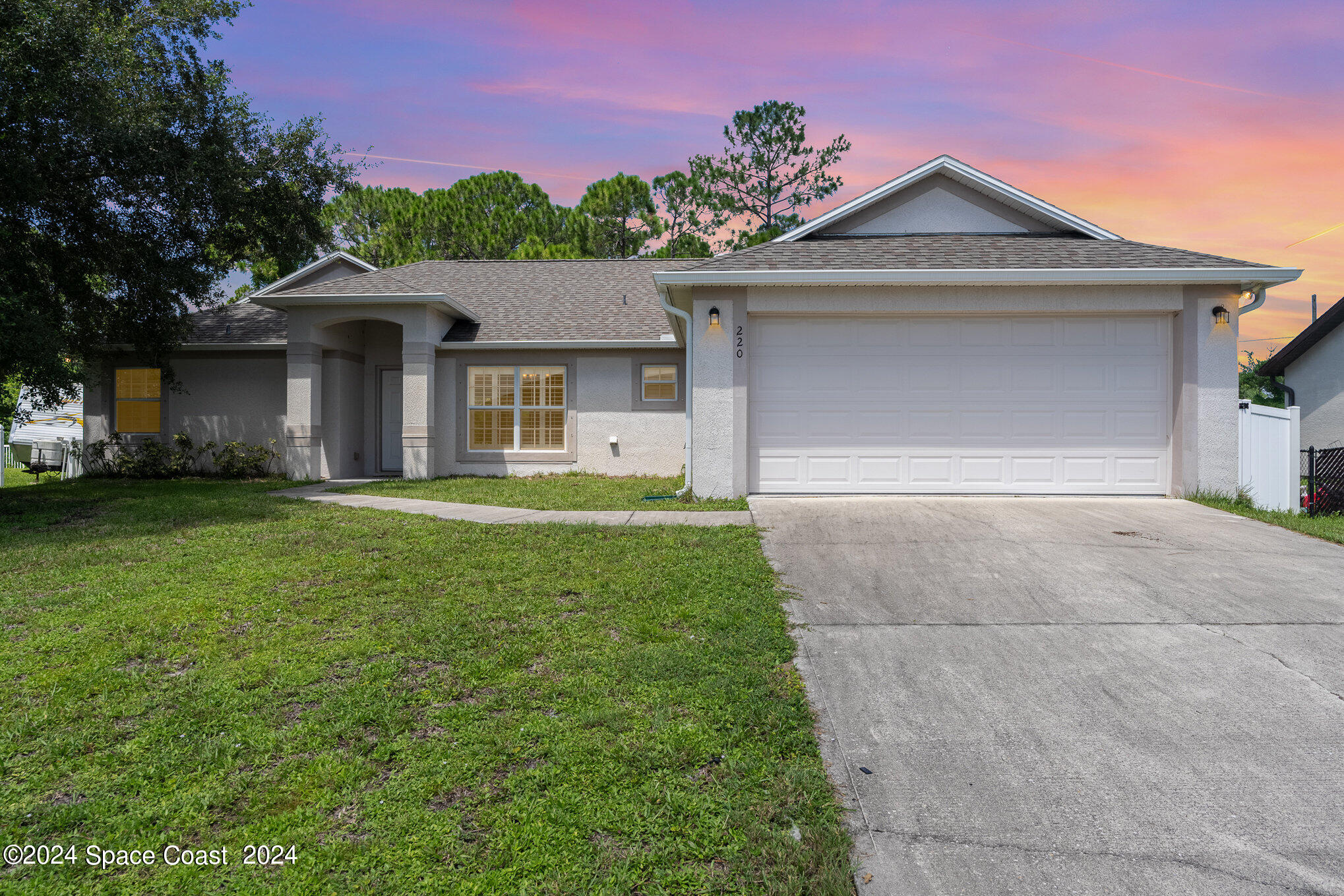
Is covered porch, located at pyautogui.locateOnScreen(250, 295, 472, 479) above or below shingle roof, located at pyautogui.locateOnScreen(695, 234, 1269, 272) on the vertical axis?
below

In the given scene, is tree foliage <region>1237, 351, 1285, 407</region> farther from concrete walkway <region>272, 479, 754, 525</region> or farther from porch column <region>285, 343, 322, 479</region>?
porch column <region>285, 343, 322, 479</region>

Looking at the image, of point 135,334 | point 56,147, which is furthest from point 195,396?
point 56,147

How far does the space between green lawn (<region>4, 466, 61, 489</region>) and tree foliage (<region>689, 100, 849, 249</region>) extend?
24412 mm

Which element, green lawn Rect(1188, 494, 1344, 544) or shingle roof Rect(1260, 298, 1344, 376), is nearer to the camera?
green lawn Rect(1188, 494, 1344, 544)

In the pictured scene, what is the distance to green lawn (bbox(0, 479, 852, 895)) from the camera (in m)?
2.39

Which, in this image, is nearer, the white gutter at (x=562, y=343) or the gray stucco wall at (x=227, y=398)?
the white gutter at (x=562, y=343)

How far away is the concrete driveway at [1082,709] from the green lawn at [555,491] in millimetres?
3139

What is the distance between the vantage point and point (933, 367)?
9.59 metres

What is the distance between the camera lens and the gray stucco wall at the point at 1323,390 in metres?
17.2

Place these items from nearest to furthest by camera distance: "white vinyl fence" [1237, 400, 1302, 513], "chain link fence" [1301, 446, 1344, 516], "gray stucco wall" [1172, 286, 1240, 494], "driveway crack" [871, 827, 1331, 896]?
"driveway crack" [871, 827, 1331, 896]
"white vinyl fence" [1237, 400, 1302, 513]
"gray stucco wall" [1172, 286, 1240, 494]
"chain link fence" [1301, 446, 1344, 516]

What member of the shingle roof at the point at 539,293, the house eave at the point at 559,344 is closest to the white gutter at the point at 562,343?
the house eave at the point at 559,344

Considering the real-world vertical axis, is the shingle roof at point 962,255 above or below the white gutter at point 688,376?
above

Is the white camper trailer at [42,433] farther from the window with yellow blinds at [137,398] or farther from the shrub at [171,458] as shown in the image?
the shrub at [171,458]

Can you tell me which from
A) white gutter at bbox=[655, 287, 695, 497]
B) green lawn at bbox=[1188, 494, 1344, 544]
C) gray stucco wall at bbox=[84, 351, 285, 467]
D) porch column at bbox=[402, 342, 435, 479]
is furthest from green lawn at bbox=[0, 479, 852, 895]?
gray stucco wall at bbox=[84, 351, 285, 467]
